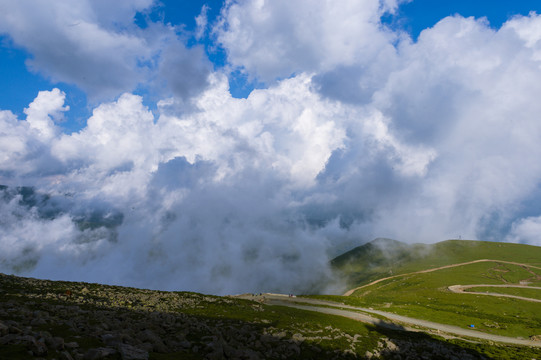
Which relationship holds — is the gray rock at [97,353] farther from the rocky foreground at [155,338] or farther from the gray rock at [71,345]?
the gray rock at [71,345]

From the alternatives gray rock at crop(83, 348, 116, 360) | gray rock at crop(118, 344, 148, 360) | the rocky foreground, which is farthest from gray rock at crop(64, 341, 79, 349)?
gray rock at crop(118, 344, 148, 360)

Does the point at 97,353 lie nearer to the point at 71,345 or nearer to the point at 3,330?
the point at 71,345

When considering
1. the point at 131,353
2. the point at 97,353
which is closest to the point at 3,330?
the point at 97,353

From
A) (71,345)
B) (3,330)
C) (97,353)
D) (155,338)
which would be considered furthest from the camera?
(155,338)

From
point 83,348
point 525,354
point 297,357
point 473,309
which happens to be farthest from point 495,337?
point 83,348

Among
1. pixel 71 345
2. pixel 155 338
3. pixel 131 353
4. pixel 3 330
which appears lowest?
pixel 155 338

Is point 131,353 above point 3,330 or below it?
below

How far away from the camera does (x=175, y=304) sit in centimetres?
5750

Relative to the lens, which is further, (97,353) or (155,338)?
(155,338)

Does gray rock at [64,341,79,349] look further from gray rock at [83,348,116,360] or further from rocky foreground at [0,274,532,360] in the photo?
gray rock at [83,348,116,360]

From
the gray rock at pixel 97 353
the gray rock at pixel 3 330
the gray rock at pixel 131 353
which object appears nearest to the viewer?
the gray rock at pixel 97 353

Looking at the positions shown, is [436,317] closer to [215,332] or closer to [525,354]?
[525,354]

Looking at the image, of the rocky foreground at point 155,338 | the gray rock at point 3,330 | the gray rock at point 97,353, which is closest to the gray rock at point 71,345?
the rocky foreground at point 155,338

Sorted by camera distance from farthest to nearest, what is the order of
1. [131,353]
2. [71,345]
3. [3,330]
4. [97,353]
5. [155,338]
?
1. [155,338]
2. [131,353]
3. [71,345]
4. [3,330]
5. [97,353]
